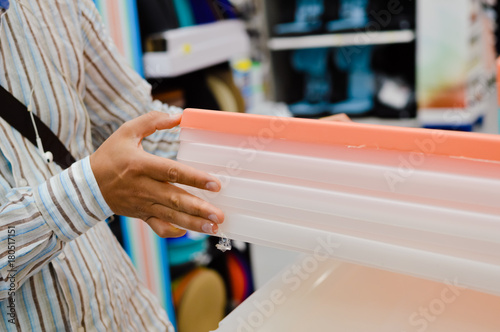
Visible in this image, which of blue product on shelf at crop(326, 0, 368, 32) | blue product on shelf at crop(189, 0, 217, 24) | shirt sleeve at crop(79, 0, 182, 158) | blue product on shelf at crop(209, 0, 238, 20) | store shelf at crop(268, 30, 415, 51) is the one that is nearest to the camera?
shirt sleeve at crop(79, 0, 182, 158)

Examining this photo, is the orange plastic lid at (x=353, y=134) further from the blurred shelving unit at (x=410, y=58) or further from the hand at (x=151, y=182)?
the blurred shelving unit at (x=410, y=58)

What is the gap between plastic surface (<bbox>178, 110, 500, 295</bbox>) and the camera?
60cm

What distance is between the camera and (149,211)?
773 mm

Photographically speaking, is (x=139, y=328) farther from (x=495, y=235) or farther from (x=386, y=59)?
(x=386, y=59)

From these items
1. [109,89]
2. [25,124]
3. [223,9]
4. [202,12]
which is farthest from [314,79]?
[25,124]

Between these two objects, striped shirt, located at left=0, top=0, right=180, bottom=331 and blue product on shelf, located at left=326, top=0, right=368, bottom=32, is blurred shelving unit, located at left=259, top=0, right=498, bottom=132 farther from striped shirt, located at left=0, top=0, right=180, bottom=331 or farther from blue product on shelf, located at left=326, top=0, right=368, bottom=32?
striped shirt, located at left=0, top=0, right=180, bottom=331

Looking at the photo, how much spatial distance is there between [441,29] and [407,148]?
6.26 feet

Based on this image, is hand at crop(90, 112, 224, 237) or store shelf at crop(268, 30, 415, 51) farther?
store shelf at crop(268, 30, 415, 51)

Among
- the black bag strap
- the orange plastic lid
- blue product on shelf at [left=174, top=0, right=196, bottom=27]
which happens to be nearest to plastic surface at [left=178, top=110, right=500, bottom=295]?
the orange plastic lid

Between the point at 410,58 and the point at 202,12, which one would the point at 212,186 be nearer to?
the point at 202,12

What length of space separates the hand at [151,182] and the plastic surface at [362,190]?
0.11 ft

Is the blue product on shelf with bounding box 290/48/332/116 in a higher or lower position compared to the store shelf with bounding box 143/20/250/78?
lower

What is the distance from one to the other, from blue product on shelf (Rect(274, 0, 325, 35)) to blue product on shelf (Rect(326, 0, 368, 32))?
0.28 ft

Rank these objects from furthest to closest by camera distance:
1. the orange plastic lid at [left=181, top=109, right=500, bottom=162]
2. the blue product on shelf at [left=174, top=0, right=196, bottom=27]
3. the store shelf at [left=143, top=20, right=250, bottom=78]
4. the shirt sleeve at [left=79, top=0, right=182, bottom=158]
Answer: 1. the blue product on shelf at [left=174, top=0, right=196, bottom=27]
2. the store shelf at [left=143, top=20, right=250, bottom=78]
3. the shirt sleeve at [left=79, top=0, right=182, bottom=158]
4. the orange plastic lid at [left=181, top=109, right=500, bottom=162]
